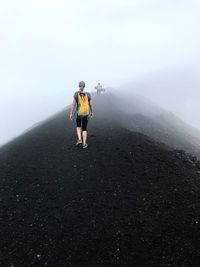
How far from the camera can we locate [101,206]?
1602 cm

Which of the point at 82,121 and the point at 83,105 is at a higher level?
the point at 83,105

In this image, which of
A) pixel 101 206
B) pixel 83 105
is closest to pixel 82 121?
pixel 83 105

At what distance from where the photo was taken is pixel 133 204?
16094 mm

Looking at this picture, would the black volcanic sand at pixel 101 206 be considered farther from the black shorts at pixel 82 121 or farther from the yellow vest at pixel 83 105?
the yellow vest at pixel 83 105

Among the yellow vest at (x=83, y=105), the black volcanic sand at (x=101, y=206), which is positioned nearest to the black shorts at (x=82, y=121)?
the yellow vest at (x=83, y=105)

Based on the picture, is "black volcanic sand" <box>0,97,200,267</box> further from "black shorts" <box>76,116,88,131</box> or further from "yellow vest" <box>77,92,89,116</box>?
"yellow vest" <box>77,92,89,116</box>

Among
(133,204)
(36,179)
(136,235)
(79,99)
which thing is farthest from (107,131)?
(136,235)

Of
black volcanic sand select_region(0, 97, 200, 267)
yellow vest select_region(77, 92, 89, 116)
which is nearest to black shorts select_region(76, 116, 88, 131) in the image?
yellow vest select_region(77, 92, 89, 116)

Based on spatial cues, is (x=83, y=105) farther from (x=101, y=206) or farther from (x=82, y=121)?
(x=101, y=206)

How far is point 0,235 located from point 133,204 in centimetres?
502

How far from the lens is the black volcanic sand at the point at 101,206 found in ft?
44.3

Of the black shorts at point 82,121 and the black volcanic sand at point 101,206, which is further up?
the black shorts at point 82,121

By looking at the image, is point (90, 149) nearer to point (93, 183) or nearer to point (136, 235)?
point (93, 183)

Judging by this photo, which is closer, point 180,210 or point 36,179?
point 180,210
